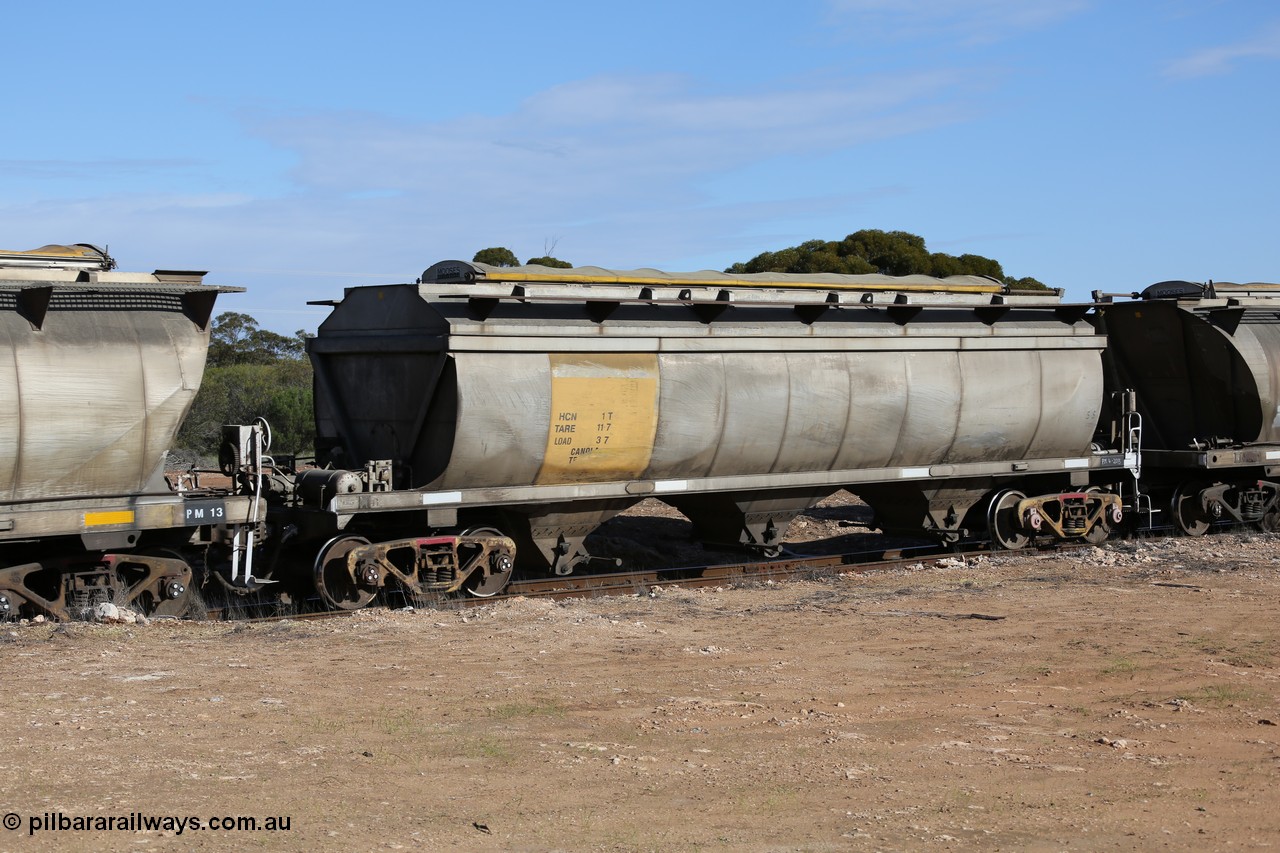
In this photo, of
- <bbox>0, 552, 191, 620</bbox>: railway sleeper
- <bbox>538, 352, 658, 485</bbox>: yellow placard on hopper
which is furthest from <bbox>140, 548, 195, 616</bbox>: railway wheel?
<bbox>538, 352, 658, 485</bbox>: yellow placard on hopper

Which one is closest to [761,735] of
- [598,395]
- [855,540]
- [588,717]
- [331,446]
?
[588,717]

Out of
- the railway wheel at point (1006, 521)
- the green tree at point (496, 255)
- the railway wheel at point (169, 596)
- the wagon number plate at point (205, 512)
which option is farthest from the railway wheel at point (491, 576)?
the green tree at point (496, 255)

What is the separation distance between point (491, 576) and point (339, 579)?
5.11ft

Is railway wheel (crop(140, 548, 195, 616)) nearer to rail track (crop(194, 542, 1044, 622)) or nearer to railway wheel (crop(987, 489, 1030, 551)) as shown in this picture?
rail track (crop(194, 542, 1044, 622))

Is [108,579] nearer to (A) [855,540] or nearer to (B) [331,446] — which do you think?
(B) [331,446]

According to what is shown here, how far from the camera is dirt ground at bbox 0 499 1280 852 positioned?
20.7 feet

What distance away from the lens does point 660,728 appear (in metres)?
8.12

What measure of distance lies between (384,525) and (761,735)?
603 centimetres

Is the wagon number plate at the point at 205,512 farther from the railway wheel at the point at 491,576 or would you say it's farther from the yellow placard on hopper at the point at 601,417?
the yellow placard on hopper at the point at 601,417

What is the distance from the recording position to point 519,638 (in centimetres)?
1109

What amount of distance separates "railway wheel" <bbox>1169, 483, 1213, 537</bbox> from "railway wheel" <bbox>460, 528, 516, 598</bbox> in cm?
1093

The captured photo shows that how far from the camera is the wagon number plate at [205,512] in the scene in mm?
11516

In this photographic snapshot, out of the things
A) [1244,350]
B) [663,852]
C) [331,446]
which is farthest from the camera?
[1244,350]

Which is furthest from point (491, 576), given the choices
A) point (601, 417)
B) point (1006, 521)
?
point (1006, 521)
